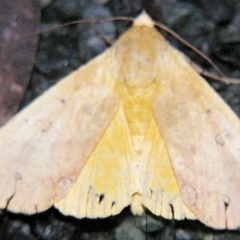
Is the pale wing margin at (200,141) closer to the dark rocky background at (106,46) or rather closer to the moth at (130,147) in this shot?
the moth at (130,147)


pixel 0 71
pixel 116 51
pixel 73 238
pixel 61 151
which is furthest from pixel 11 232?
pixel 116 51

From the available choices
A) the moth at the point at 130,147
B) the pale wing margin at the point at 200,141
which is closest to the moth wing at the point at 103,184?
the moth at the point at 130,147

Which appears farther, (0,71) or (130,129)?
(0,71)

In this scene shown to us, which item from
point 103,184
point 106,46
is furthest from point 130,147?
point 106,46

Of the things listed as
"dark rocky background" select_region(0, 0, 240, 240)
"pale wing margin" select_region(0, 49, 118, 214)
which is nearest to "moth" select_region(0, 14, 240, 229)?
"pale wing margin" select_region(0, 49, 118, 214)

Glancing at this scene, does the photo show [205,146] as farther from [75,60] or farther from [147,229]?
[75,60]

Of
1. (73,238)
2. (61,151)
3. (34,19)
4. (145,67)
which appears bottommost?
(73,238)

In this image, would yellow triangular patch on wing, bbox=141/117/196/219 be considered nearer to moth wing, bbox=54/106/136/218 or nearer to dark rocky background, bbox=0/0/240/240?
moth wing, bbox=54/106/136/218
